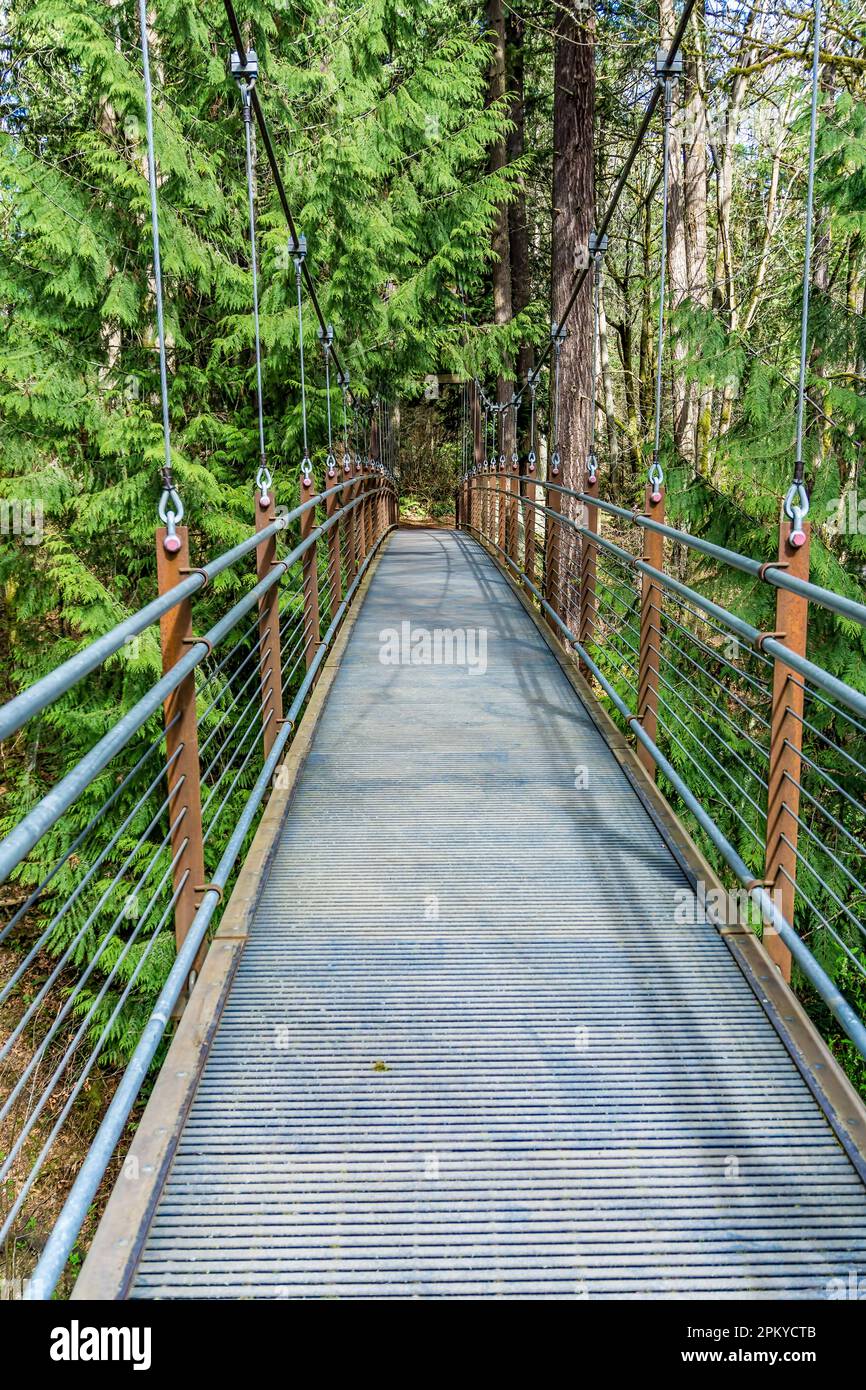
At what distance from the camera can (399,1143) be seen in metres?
2.54

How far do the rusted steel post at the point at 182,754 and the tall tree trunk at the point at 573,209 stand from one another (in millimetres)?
7028

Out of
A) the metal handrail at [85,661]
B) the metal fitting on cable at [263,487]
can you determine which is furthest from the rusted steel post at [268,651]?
the metal handrail at [85,661]

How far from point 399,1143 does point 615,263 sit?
25124mm

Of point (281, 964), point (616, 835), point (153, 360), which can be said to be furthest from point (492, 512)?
point (281, 964)

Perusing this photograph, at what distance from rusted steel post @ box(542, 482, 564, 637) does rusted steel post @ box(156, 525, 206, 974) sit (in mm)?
4566

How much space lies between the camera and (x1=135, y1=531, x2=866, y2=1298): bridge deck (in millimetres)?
2201

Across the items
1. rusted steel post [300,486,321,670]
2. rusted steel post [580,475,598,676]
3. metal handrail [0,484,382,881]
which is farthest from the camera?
rusted steel post [580,475,598,676]

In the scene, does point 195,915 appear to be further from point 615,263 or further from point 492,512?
point 615,263

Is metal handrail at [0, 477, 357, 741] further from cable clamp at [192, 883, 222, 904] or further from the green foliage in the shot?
the green foliage

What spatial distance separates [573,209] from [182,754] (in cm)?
822

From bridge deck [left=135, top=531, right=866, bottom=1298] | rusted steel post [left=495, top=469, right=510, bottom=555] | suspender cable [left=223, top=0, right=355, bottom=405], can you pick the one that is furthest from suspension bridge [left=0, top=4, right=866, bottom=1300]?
rusted steel post [left=495, top=469, right=510, bottom=555]

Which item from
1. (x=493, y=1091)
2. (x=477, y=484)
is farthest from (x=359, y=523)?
(x=493, y=1091)

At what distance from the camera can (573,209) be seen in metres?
9.92

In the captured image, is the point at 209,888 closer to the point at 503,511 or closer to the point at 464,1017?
the point at 464,1017
